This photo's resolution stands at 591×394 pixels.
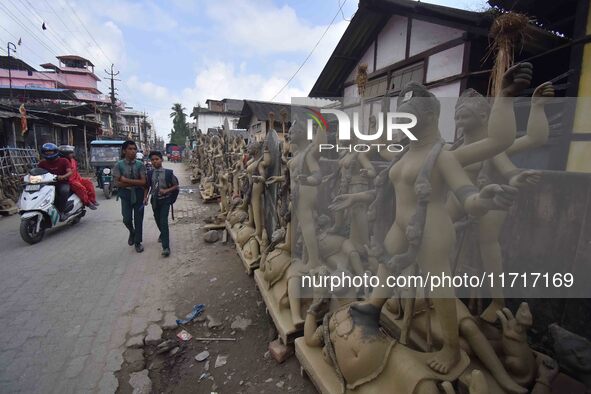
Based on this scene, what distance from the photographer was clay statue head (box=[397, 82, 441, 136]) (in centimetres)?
184

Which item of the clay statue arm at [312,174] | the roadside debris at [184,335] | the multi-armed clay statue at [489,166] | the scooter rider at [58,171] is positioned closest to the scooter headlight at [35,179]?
the scooter rider at [58,171]

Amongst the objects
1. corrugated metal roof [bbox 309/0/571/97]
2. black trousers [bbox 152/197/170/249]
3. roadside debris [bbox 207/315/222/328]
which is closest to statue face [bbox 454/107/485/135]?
roadside debris [bbox 207/315/222/328]

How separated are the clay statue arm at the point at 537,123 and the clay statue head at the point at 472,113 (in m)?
0.24

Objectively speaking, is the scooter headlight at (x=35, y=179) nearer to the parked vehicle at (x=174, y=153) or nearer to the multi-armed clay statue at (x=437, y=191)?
the multi-armed clay statue at (x=437, y=191)

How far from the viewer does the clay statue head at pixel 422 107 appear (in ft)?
6.02

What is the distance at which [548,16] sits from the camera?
5.23 m

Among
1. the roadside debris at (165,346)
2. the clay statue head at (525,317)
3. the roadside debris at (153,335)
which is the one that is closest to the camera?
the clay statue head at (525,317)

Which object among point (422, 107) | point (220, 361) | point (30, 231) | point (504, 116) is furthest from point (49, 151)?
point (504, 116)

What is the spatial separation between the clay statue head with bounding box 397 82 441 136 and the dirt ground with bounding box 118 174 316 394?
7.00ft

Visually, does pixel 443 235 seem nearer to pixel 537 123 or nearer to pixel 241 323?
pixel 537 123

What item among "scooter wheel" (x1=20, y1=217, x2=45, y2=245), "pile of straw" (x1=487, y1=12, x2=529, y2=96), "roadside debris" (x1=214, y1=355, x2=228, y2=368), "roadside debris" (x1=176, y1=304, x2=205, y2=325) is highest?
"pile of straw" (x1=487, y1=12, x2=529, y2=96)

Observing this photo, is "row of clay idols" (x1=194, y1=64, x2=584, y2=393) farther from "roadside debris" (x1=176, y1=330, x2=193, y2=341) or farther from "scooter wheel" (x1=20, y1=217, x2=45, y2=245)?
"scooter wheel" (x1=20, y1=217, x2=45, y2=245)

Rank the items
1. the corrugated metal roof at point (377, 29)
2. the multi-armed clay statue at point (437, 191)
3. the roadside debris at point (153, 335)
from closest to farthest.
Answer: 1. the multi-armed clay statue at point (437, 191)
2. the roadside debris at point (153, 335)
3. the corrugated metal roof at point (377, 29)

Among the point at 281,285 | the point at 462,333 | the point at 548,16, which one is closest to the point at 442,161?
the point at 462,333
